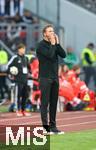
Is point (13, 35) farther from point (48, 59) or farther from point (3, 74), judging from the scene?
point (48, 59)

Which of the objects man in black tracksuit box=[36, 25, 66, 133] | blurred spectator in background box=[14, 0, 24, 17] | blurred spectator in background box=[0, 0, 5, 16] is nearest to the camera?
man in black tracksuit box=[36, 25, 66, 133]

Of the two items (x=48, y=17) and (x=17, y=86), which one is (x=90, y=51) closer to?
(x=48, y=17)

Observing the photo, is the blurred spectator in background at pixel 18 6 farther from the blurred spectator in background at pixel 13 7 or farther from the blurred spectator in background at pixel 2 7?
the blurred spectator in background at pixel 2 7

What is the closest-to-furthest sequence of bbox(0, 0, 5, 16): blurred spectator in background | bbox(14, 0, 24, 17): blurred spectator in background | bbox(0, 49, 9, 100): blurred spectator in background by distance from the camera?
1. bbox(0, 49, 9, 100): blurred spectator in background
2. bbox(0, 0, 5, 16): blurred spectator in background
3. bbox(14, 0, 24, 17): blurred spectator in background

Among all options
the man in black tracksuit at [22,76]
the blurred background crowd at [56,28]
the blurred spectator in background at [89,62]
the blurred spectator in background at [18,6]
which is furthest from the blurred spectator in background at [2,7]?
the man in black tracksuit at [22,76]

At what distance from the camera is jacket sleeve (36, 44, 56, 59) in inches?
539

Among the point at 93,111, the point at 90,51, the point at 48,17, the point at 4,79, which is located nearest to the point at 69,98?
the point at 93,111

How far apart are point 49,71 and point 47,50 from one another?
1.35 ft

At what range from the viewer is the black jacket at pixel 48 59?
543 inches

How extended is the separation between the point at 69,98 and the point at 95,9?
37.0 ft

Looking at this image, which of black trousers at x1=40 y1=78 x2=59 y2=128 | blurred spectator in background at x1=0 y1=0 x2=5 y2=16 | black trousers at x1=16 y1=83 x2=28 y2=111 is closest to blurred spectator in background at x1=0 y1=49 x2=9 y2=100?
blurred spectator in background at x1=0 y1=0 x2=5 y2=16

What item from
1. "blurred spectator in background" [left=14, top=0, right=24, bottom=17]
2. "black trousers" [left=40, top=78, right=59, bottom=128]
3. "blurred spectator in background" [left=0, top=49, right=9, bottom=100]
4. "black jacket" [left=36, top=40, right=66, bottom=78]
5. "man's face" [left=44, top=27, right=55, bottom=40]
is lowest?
"blurred spectator in background" [left=0, top=49, right=9, bottom=100]

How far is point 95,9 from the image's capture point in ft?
103

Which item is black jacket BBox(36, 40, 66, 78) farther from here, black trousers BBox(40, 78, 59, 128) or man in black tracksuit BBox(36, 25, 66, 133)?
black trousers BBox(40, 78, 59, 128)
